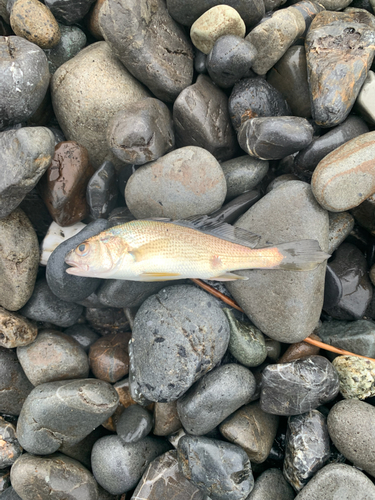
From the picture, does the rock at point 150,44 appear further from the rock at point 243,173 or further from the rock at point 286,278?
the rock at point 286,278

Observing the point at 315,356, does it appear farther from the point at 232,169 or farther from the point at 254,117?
the point at 254,117

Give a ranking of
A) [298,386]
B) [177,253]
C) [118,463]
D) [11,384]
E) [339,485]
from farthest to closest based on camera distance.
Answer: [11,384]
[118,463]
[298,386]
[177,253]
[339,485]

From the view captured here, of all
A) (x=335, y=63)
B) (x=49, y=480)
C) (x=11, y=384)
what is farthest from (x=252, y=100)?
(x=49, y=480)

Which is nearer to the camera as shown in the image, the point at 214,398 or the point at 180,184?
the point at 214,398

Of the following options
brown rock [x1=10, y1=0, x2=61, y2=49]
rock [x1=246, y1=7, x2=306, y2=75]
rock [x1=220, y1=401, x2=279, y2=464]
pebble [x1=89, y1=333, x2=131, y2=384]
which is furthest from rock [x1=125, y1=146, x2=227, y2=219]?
rock [x1=220, y1=401, x2=279, y2=464]

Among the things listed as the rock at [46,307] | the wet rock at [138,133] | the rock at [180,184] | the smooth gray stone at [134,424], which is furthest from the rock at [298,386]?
the wet rock at [138,133]

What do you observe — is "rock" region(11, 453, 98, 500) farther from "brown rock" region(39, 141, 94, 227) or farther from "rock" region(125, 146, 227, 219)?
"rock" region(125, 146, 227, 219)

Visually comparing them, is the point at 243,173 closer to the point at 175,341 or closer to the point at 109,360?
the point at 175,341
